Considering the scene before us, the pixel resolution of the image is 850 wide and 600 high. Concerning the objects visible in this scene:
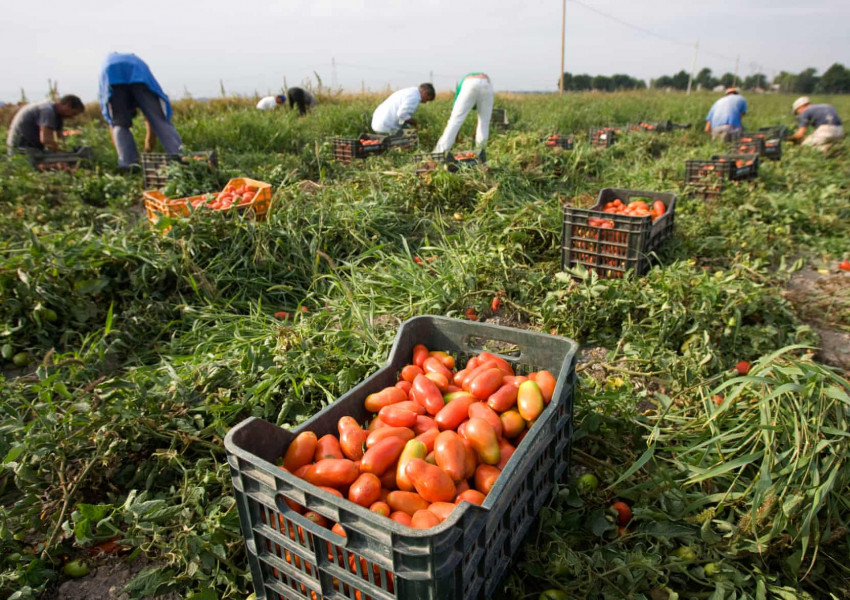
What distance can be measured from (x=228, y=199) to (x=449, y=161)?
2.43 m

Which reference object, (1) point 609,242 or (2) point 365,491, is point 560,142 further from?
(2) point 365,491

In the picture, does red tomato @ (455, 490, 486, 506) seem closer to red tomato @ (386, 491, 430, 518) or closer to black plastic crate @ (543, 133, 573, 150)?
red tomato @ (386, 491, 430, 518)

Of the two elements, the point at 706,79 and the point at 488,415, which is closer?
the point at 488,415

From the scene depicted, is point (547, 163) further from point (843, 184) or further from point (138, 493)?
point (138, 493)

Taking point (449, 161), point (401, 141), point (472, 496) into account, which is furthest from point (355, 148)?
point (472, 496)

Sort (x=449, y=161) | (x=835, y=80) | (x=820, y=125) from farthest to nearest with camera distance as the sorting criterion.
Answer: (x=835, y=80) → (x=820, y=125) → (x=449, y=161)

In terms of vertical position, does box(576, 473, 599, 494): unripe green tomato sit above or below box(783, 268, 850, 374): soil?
above

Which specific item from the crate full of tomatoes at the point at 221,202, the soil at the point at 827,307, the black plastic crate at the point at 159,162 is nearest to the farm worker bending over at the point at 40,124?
the black plastic crate at the point at 159,162

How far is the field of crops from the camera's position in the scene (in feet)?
5.31

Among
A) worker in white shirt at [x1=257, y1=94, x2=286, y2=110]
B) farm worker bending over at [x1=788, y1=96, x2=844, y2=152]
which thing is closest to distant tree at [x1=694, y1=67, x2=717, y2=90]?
farm worker bending over at [x1=788, y1=96, x2=844, y2=152]

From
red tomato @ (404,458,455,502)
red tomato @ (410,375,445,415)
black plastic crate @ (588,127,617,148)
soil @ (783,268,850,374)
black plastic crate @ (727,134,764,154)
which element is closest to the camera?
red tomato @ (404,458,455,502)

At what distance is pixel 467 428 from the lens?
1513 mm

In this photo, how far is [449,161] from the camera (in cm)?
563

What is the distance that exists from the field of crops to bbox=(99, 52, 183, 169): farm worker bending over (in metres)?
0.92
